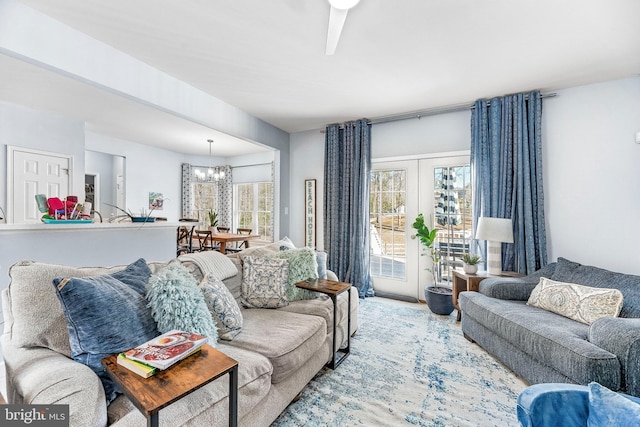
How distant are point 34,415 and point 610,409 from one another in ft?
6.34

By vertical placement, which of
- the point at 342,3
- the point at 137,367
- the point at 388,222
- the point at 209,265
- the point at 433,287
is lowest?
the point at 433,287

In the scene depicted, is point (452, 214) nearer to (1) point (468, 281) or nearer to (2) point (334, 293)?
(1) point (468, 281)

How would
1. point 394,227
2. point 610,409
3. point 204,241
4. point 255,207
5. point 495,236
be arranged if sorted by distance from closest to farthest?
point 610,409
point 495,236
point 394,227
point 204,241
point 255,207

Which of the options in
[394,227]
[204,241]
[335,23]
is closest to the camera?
[335,23]

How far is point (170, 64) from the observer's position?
2.71 metres

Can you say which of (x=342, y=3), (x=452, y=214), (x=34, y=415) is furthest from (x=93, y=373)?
(x=452, y=214)

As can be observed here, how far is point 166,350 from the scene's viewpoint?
1.08 m

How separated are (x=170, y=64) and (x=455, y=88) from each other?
299cm

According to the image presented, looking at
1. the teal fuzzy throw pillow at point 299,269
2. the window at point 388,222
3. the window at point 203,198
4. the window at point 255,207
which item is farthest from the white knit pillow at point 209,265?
the window at point 203,198

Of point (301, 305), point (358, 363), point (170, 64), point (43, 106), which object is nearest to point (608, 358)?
point (358, 363)

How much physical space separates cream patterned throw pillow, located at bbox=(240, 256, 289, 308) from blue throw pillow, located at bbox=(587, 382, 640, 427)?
184cm

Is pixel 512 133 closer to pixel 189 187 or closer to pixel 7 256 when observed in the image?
pixel 7 256

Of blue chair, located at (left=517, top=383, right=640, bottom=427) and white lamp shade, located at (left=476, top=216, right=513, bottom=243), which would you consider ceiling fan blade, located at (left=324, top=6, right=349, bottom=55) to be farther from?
white lamp shade, located at (left=476, top=216, right=513, bottom=243)

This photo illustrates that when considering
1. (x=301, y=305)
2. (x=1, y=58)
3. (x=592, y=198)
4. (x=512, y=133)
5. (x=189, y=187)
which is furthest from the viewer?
(x=189, y=187)
